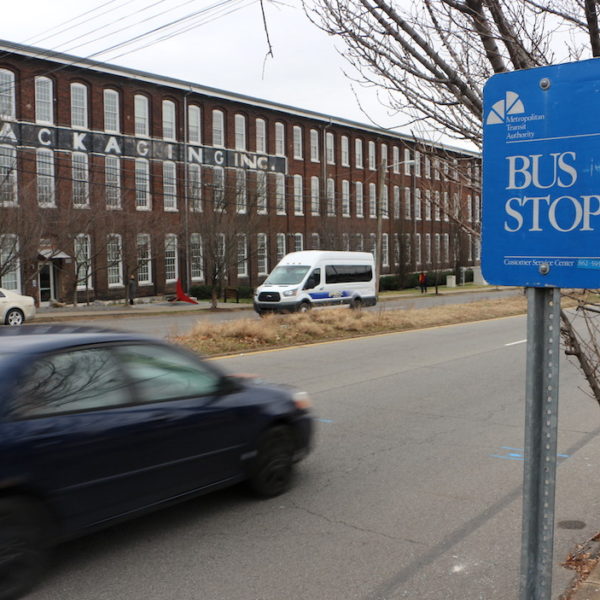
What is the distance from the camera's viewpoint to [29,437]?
4.27 m

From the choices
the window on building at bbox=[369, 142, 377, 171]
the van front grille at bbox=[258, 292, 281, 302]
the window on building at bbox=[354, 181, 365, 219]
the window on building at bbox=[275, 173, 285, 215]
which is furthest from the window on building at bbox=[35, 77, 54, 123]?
the window on building at bbox=[369, 142, 377, 171]

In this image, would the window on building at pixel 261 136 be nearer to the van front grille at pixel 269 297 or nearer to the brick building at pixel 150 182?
the brick building at pixel 150 182

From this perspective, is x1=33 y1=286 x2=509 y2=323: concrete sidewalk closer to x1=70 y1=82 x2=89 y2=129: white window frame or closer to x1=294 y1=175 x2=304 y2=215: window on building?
x1=70 y1=82 x2=89 y2=129: white window frame

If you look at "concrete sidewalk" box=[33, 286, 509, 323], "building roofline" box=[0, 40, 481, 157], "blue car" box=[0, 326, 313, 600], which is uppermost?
"building roofline" box=[0, 40, 481, 157]

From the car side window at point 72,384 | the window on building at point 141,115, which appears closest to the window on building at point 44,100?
the window on building at point 141,115

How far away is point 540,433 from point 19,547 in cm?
311

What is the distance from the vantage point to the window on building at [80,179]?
33.0 metres

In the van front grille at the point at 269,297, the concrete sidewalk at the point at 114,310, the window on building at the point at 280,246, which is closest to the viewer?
the van front grille at the point at 269,297

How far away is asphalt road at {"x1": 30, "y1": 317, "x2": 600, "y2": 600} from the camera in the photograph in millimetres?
4508

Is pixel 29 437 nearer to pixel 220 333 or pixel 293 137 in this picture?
pixel 220 333

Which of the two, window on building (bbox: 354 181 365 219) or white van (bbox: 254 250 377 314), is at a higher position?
window on building (bbox: 354 181 365 219)

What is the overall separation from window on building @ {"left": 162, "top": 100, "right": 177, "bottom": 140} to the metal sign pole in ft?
136

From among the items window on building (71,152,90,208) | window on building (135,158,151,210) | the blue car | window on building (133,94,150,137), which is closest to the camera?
the blue car

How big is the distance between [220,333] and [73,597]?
12.7 m
